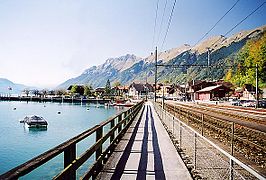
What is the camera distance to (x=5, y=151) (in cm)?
2823

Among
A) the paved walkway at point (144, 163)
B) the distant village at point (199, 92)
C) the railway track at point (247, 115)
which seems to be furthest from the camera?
the distant village at point (199, 92)

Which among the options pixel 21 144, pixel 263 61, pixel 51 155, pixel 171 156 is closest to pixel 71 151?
pixel 51 155

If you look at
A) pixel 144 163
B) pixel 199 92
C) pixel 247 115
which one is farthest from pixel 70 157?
pixel 199 92

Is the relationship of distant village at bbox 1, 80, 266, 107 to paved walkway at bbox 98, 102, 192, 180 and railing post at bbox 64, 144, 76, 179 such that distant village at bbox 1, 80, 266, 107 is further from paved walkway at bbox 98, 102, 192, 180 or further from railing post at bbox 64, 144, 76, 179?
railing post at bbox 64, 144, 76, 179

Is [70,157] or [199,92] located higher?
[199,92]

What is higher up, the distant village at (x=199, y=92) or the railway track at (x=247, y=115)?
the distant village at (x=199, y=92)

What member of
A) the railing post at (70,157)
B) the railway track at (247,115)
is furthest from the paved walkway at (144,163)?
the railway track at (247,115)

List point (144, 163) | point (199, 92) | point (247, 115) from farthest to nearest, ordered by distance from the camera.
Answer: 1. point (199, 92)
2. point (247, 115)
3. point (144, 163)

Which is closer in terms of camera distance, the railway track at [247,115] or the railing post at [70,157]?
the railing post at [70,157]

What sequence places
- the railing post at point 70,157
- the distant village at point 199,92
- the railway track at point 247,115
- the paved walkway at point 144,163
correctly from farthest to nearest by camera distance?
the distant village at point 199,92 → the railway track at point 247,115 → the paved walkway at point 144,163 → the railing post at point 70,157

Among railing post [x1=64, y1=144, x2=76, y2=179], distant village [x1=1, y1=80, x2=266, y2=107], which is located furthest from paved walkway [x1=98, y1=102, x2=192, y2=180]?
distant village [x1=1, y1=80, x2=266, y2=107]

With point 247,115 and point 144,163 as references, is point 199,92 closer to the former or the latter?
point 247,115

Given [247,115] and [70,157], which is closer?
[70,157]

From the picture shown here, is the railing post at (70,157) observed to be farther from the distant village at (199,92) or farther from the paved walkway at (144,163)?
the distant village at (199,92)
